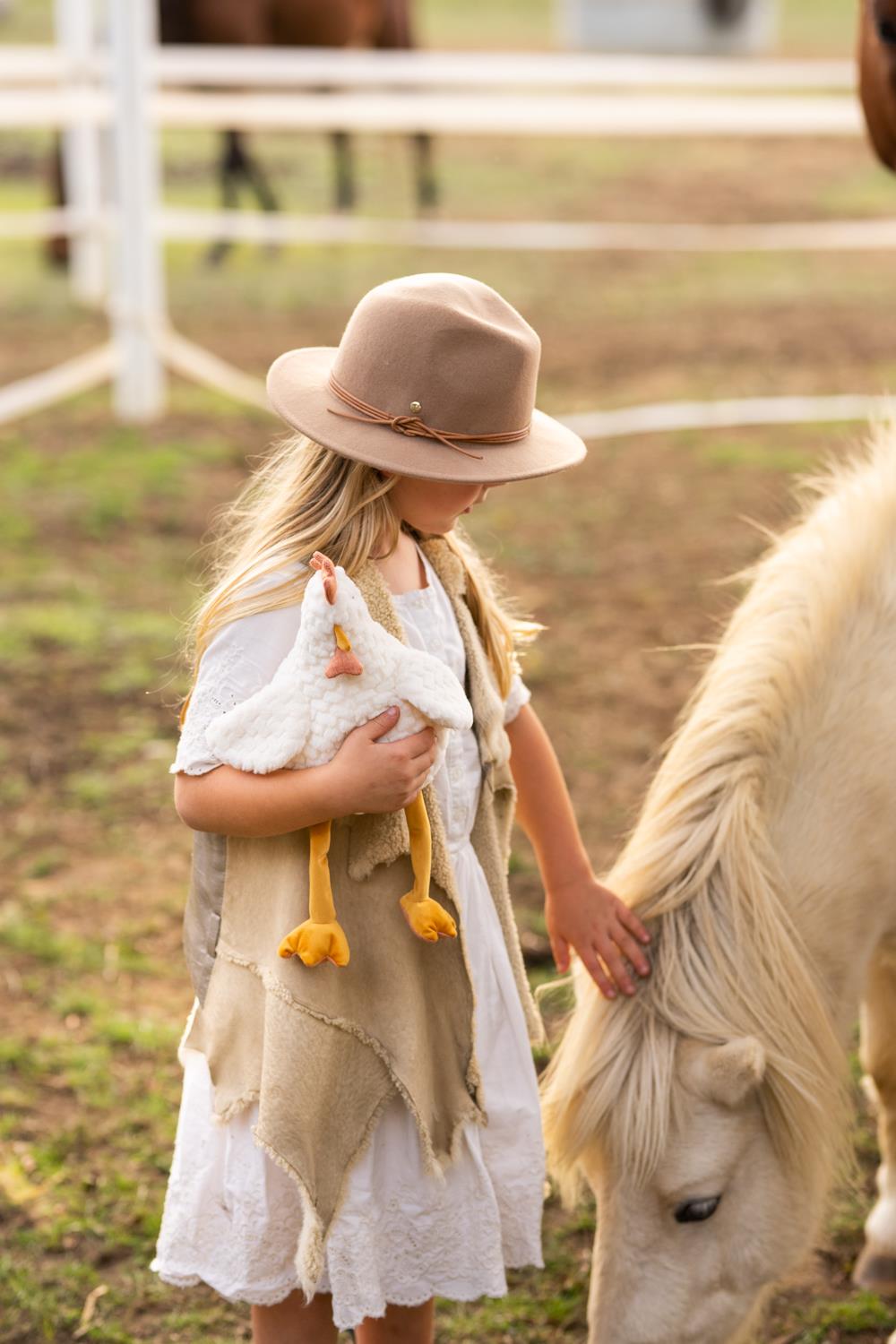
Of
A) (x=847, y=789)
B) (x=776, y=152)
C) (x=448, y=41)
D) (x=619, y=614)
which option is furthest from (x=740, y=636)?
(x=448, y=41)

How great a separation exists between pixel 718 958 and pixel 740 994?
0.04 metres

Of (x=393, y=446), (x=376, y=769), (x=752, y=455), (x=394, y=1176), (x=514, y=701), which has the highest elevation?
(x=393, y=446)

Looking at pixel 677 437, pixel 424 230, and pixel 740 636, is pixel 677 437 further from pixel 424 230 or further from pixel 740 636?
pixel 740 636

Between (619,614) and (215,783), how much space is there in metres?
3.03

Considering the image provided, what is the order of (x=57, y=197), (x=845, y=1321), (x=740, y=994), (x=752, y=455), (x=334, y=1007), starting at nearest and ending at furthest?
(x=334, y=1007)
(x=740, y=994)
(x=845, y=1321)
(x=752, y=455)
(x=57, y=197)

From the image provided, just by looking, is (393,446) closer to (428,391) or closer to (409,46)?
(428,391)

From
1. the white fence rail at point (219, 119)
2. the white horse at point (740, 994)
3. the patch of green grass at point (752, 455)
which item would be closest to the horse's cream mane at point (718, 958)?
the white horse at point (740, 994)

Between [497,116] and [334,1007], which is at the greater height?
[497,116]

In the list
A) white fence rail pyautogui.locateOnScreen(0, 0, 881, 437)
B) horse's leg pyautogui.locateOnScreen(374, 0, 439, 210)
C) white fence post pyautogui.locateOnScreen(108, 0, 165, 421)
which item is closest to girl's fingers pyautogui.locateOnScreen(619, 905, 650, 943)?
white fence rail pyautogui.locateOnScreen(0, 0, 881, 437)

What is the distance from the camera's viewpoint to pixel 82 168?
7402 mm

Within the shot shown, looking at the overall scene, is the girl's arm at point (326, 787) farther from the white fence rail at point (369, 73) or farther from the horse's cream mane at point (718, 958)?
the white fence rail at point (369, 73)

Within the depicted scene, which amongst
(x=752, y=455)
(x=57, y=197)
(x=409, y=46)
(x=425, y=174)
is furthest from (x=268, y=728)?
(x=409, y=46)

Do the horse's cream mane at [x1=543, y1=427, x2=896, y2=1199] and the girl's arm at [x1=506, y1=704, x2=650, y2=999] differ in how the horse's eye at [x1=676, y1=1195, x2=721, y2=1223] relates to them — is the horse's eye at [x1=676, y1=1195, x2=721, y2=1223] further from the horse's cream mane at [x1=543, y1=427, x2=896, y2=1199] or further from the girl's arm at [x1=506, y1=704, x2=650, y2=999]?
the girl's arm at [x1=506, y1=704, x2=650, y2=999]

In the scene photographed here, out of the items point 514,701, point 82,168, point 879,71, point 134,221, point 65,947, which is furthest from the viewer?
point 82,168
